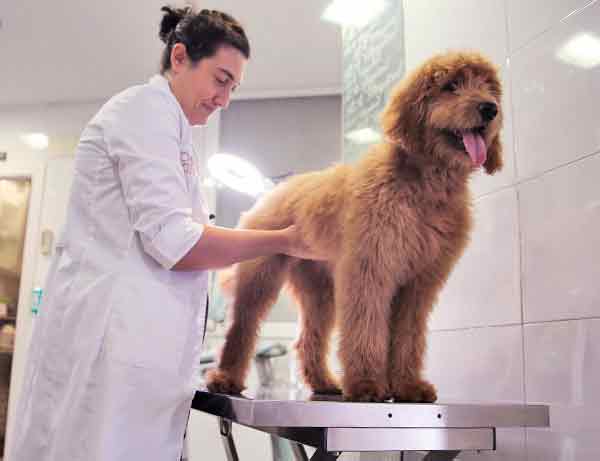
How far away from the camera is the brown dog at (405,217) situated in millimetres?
1256

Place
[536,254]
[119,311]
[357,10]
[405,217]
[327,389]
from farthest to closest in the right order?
[357,10] < [327,389] < [536,254] < [405,217] < [119,311]

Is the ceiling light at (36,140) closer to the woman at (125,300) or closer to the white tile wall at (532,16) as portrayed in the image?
the woman at (125,300)

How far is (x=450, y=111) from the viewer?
124cm

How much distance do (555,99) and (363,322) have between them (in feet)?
2.47

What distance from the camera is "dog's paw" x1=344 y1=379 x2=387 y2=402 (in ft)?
3.92

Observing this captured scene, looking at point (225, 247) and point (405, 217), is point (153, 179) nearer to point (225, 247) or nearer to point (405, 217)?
point (225, 247)

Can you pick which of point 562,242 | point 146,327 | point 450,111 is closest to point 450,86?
point 450,111

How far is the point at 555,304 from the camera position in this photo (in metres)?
1.43

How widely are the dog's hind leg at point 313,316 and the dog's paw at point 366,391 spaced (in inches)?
17.9

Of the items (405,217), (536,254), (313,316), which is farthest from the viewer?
(313,316)

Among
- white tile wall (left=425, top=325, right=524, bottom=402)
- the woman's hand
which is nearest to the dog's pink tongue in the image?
the woman's hand

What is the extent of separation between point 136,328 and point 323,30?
300 centimetres

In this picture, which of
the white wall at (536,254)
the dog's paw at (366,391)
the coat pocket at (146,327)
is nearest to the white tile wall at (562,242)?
the white wall at (536,254)

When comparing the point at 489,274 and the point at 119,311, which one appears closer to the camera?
the point at 119,311
